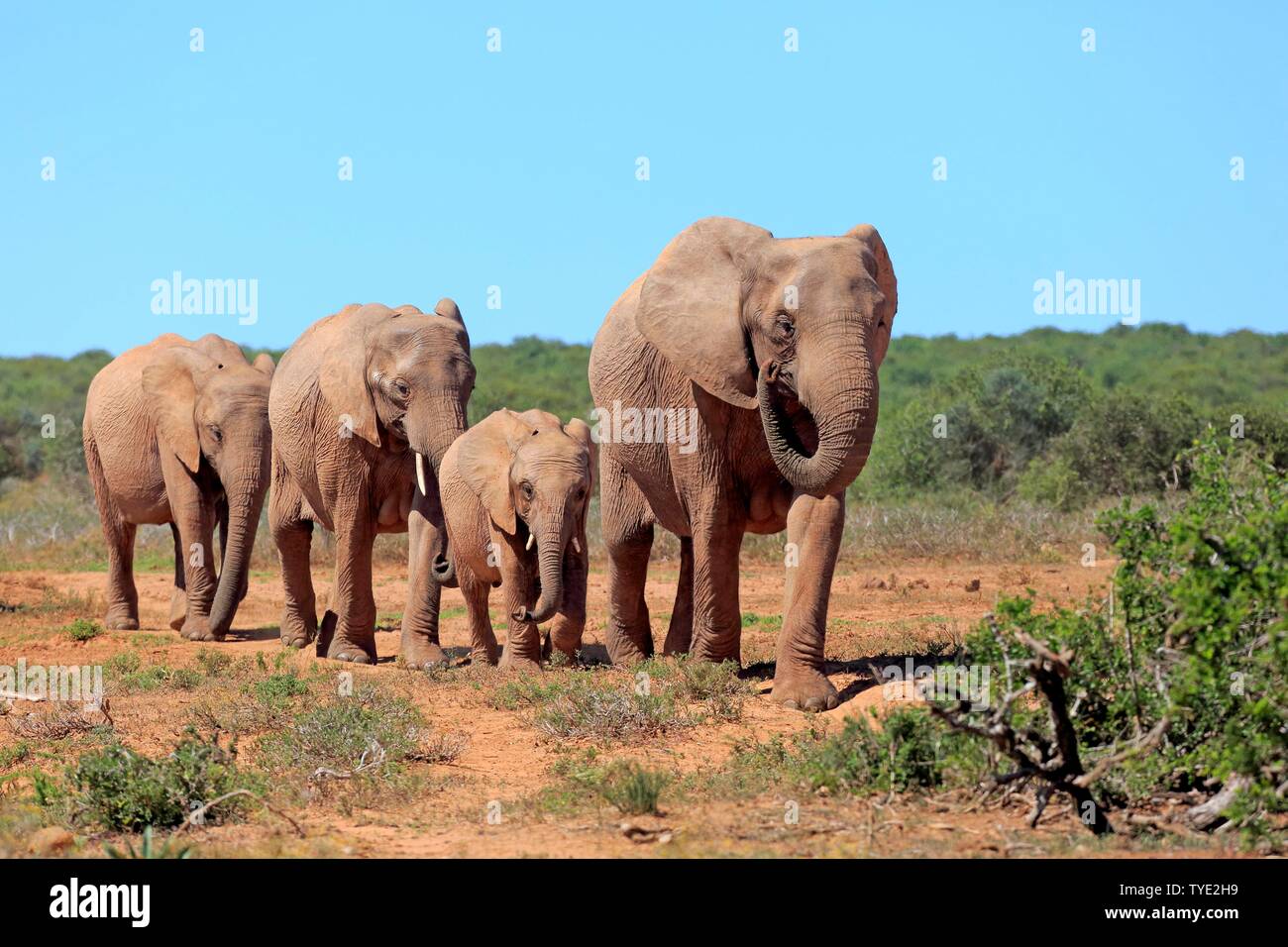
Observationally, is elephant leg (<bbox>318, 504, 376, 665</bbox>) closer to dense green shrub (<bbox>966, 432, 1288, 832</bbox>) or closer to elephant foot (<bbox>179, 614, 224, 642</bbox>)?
elephant foot (<bbox>179, 614, 224, 642</bbox>)

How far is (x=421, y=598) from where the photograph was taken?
1277 cm

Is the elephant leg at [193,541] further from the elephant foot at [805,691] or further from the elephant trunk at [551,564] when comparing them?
the elephant foot at [805,691]

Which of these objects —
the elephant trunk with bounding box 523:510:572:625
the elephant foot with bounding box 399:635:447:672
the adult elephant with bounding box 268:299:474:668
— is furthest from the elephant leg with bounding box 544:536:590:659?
the elephant foot with bounding box 399:635:447:672

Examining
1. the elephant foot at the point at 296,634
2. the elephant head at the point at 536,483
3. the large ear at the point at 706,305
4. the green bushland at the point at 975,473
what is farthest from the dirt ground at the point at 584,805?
the green bushland at the point at 975,473

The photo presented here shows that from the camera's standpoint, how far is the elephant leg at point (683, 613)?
39.2 feet

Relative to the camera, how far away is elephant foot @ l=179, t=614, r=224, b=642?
51.2ft

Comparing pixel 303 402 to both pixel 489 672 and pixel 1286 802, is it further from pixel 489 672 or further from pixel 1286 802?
pixel 1286 802

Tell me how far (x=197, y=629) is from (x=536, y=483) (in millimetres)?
5812

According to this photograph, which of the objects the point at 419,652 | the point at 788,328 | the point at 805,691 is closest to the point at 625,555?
the point at 419,652

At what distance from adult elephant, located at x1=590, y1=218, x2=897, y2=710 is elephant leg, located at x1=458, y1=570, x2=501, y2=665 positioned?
4.61 ft

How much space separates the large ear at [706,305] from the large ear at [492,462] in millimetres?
1588

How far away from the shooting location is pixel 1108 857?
6109 mm
